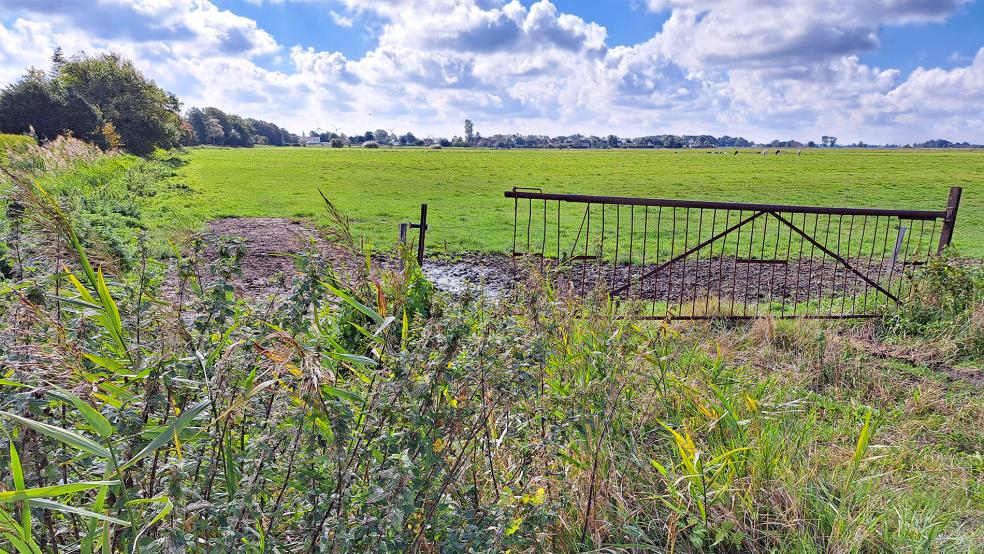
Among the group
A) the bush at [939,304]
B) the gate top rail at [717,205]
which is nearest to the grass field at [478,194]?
the gate top rail at [717,205]

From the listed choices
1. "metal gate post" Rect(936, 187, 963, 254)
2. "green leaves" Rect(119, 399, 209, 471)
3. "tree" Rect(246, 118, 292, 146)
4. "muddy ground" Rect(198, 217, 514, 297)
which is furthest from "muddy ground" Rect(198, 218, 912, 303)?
"tree" Rect(246, 118, 292, 146)

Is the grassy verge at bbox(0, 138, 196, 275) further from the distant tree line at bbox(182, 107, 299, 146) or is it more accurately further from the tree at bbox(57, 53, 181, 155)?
the distant tree line at bbox(182, 107, 299, 146)

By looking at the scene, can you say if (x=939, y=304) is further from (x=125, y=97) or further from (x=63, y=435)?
(x=125, y=97)

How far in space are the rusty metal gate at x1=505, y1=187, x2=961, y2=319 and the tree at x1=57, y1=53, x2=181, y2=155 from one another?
41238 millimetres

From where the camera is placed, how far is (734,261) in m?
10.8

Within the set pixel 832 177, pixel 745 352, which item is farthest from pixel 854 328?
pixel 832 177

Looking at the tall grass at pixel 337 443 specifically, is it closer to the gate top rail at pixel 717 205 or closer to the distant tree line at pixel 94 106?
the gate top rail at pixel 717 205

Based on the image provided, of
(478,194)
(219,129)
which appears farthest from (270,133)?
(478,194)

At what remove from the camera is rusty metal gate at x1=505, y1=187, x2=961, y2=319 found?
22.0 feet

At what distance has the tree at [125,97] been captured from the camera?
4621cm

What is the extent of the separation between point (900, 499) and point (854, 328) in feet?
15.0

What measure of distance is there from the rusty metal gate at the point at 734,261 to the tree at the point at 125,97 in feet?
135

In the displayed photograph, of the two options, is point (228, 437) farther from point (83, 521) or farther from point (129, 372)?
point (83, 521)

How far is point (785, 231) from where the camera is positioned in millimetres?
16297
